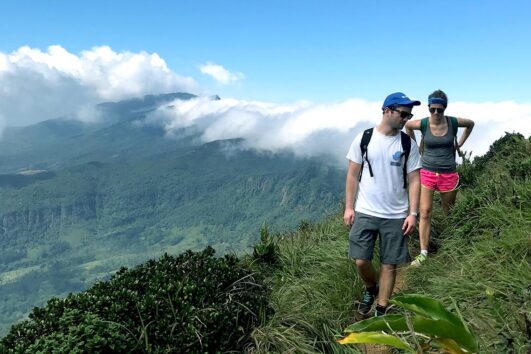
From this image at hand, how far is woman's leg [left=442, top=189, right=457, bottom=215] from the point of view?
19.9 feet

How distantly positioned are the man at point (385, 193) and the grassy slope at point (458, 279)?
0.43m

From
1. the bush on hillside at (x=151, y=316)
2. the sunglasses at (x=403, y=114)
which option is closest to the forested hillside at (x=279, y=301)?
the bush on hillside at (x=151, y=316)

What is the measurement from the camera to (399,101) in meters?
3.91

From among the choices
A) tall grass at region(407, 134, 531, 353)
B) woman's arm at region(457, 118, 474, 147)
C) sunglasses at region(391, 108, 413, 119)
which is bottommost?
tall grass at region(407, 134, 531, 353)

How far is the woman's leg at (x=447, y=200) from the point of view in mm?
6074

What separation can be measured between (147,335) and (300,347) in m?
1.23

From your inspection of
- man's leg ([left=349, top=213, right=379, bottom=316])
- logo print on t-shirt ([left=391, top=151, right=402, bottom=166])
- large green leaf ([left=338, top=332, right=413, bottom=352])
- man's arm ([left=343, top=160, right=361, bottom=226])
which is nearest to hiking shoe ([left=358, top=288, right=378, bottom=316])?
man's leg ([left=349, top=213, right=379, bottom=316])

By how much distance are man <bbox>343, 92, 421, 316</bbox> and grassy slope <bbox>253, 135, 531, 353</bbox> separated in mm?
432

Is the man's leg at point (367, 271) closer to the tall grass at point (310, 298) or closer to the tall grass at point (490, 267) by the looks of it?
the tall grass at point (310, 298)

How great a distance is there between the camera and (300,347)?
3533 mm

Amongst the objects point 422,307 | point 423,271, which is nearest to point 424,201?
point 423,271

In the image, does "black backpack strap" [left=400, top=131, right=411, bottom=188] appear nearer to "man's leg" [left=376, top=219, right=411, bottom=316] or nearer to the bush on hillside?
"man's leg" [left=376, top=219, right=411, bottom=316]

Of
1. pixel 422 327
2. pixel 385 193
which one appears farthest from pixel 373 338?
pixel 385 193

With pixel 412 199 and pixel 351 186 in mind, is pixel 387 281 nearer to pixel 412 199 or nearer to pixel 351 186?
pixel 412 199
